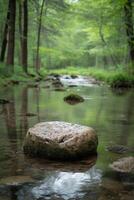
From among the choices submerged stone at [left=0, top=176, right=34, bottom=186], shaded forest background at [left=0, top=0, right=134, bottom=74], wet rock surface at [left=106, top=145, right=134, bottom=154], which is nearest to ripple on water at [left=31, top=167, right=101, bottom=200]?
submerged stone at [left=0, top=176, right=34, bottom=186]

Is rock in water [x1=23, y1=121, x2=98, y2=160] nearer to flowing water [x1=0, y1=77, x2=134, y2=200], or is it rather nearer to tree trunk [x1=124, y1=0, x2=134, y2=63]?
flowing water [x1=0, y1=77, x2=134, y2=200]

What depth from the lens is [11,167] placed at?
512cm

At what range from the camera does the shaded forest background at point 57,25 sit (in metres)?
22.0

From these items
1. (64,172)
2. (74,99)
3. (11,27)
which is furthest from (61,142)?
(11,27)

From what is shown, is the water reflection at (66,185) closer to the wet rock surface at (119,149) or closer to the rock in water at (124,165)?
the rock in water at (124,165)

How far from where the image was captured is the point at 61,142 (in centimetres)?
554

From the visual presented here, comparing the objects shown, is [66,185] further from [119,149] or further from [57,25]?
[57,25]

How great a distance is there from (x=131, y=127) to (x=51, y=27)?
2780 cm

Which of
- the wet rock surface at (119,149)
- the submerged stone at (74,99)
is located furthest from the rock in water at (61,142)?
the submerged stone at (74,99)

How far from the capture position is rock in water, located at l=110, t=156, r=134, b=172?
16.7 feet

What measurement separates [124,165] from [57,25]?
3331 centimetres

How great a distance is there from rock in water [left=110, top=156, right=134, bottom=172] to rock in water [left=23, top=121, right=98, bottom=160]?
1.85ft

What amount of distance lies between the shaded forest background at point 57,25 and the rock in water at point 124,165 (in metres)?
11.3

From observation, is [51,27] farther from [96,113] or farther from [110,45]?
[96,113]
